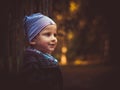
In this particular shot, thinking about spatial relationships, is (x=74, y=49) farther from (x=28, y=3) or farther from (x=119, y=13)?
(x=28, y=3)

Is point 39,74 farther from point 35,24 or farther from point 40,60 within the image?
point 35,24

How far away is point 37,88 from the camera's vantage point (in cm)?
368

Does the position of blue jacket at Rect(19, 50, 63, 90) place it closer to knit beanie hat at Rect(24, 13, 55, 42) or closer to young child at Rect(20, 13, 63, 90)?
young child at Rect(20, 13, 63, 90)

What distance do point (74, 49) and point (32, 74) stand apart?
2181 cm

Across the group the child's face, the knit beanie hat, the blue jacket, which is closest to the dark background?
the knit beanie hat

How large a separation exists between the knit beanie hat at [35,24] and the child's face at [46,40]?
3 centimetres

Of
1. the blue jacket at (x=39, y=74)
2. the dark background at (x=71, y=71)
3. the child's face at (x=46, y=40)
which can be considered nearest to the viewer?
the blue jacket at (x=39, y=74)

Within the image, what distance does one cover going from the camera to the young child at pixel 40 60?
368cm

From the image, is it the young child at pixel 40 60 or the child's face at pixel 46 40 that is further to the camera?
the child's face at pixel 46 40

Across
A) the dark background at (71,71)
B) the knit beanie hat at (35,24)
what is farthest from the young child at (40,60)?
the dark background at (71,71)

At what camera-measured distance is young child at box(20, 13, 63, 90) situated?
12.1 ft

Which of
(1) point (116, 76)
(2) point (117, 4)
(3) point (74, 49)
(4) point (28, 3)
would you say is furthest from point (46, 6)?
(3) point (74, 49)

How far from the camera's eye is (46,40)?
383 cm

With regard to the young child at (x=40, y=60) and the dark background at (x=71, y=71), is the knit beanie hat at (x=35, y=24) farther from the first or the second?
the dark background at (x=71, y=71)
